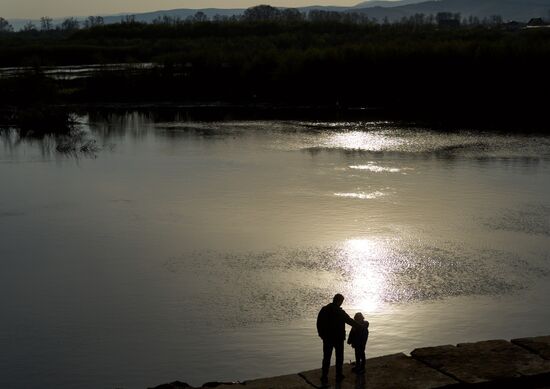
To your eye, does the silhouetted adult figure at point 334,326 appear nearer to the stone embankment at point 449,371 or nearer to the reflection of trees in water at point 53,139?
the stone embankment at point 449,371

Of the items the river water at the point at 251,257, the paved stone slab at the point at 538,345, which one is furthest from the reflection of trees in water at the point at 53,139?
the paved stone slab at the point at 538,345

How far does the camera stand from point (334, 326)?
33.4 feet

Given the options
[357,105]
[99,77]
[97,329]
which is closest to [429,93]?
[357,105]

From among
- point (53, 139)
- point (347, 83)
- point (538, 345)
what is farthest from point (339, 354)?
point (347, 83)

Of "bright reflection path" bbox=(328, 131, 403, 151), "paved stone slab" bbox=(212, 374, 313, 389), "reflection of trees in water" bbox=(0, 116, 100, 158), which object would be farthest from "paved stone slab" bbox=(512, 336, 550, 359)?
"reflection of trees in water" bbox=(0, 116, 100, 158)

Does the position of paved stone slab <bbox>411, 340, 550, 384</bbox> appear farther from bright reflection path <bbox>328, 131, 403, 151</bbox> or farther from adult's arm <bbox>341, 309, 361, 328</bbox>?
bright reflection path <bbox>328, 131, 403, 151</bbox>

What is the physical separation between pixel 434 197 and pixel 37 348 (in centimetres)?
1317

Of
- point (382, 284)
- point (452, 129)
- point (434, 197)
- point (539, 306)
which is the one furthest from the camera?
point (452, 129)

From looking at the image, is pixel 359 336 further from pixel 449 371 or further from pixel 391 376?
pixel 449 371

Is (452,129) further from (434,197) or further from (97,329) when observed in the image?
(97,329)

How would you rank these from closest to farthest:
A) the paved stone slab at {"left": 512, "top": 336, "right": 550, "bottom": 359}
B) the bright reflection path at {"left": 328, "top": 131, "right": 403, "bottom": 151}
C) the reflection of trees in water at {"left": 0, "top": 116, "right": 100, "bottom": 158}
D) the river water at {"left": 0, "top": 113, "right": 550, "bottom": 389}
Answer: the paved stone slab at {"left": 512, "top": 336, "right": 550, "bottom": 359}
the river water at {"left": 0, "top": 113, "right": 550, "bottom": 389}
the bright reflection path at {"left": 328, "top": 131, "right": 403, "bottom": 151}
the reflection of trees in water at {"left": 0, "top": 116, "right": 100, "bottom": 158}

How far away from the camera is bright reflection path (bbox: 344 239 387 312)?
1519 cm

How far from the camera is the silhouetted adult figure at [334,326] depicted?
33.3ft

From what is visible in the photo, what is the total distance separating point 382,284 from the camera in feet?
52.6
